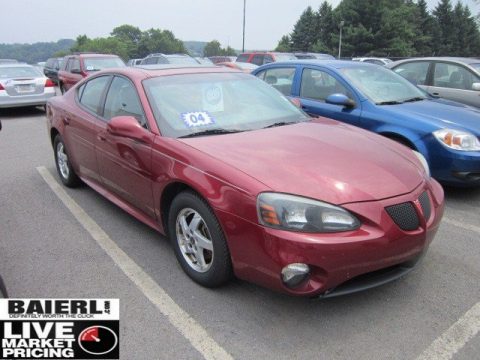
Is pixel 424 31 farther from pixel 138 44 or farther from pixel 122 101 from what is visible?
pixel 122 101

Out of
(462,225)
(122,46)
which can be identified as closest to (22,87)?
(462,225)

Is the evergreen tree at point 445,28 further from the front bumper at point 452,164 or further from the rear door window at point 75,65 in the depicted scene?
the front bumper at point 452,164

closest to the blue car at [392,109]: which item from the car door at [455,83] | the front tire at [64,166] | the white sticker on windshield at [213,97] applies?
the car door at [455,83]

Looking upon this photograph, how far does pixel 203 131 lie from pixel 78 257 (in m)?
1.44

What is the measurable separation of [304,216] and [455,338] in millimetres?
1141

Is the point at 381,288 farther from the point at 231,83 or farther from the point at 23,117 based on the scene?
the point at 23,117

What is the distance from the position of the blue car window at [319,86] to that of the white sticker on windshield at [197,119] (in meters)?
2.61

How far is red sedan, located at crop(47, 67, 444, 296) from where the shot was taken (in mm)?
2449

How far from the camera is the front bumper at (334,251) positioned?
2.38 meters

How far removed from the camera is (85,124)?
169 inches

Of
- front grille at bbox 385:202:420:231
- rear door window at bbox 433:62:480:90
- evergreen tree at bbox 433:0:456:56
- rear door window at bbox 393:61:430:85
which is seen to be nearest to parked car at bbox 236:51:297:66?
rear door window at bbox 393:61:430:85

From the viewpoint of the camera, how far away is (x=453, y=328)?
2.61m

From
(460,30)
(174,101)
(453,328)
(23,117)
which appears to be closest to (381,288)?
(453,328)

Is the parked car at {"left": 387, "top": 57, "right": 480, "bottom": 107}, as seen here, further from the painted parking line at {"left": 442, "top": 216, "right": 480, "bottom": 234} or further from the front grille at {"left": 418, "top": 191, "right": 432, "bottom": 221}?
the front grille at {"left": 418, "top": 191, "right": 432, "bottom": 221}
